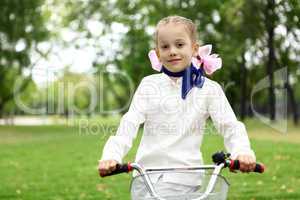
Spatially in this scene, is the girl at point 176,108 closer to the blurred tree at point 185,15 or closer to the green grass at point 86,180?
the green grass at point 86,180

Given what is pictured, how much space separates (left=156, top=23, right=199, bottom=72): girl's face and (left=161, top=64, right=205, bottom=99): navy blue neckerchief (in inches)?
1.4

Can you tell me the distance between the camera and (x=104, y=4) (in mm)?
39750

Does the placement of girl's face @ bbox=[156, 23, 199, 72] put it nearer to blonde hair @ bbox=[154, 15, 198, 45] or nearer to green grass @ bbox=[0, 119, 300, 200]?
blonde hair @ bbox=[154, 15, 198, 45]

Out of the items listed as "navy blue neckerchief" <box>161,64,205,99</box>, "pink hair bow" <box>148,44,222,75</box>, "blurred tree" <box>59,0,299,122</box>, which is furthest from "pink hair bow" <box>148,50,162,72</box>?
"blurred tree" <box>59,0,299,122</box>

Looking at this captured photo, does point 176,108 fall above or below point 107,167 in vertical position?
above

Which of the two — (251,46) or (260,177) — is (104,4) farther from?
(260,177)

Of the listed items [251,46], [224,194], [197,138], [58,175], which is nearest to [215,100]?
[197,138]

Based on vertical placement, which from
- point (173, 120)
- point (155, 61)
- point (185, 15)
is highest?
point (185, 15)

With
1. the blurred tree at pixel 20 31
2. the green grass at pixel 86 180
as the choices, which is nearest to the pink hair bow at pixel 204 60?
the green grass at pixel 86 180

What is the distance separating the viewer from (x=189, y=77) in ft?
12.0

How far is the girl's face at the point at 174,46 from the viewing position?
11.4 feet

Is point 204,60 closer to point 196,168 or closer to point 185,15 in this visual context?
point 196,168

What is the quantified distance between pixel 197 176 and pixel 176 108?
1.83 feet

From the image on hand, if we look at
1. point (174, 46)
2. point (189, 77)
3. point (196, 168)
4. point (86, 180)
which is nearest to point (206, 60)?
point (189, 77)
